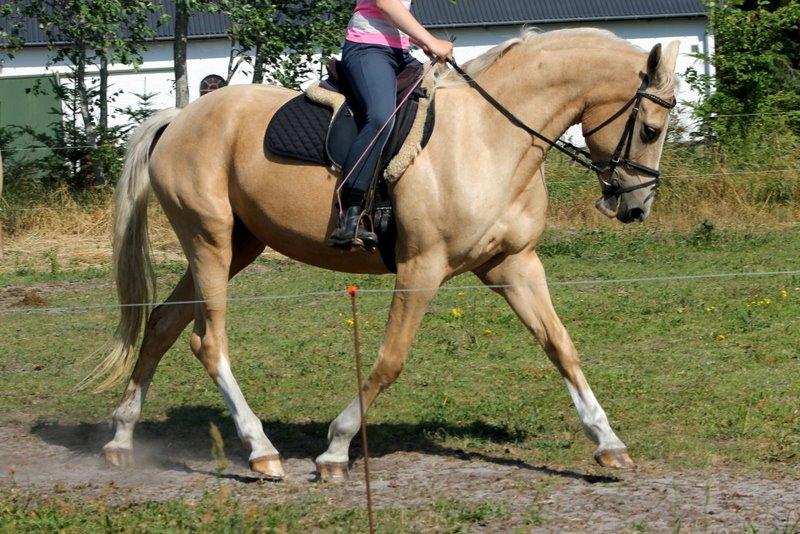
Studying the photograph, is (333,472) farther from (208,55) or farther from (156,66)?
(208,55)

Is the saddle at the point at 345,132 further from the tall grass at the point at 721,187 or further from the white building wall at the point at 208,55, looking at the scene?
the white building wall at the point at 208,55

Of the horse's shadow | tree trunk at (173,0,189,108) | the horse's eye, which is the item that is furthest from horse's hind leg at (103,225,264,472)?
tree trunk at (173,0,189,108)

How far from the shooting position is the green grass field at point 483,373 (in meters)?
6.19

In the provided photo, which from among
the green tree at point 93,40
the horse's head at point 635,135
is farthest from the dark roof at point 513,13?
the horse's head at point 635,135

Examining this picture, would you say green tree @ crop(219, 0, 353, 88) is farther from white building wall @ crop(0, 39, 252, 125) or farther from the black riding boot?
white building wall @ crop(0, 39, 252, 125)

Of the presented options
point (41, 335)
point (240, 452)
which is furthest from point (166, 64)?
point (240, 452)

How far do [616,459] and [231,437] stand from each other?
2388 mm

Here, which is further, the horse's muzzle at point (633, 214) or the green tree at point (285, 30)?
the green tree at point (285, 30)

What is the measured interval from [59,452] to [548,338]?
2.94 meters

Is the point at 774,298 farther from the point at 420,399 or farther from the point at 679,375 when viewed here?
the point at 420,399

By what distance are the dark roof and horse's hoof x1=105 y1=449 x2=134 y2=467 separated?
2217 centimetres

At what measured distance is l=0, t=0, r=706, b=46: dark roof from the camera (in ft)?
92.8

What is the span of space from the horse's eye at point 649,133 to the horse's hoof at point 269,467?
2.52 m

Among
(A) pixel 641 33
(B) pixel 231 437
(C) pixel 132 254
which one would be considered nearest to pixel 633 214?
(B) pixel 231 437
